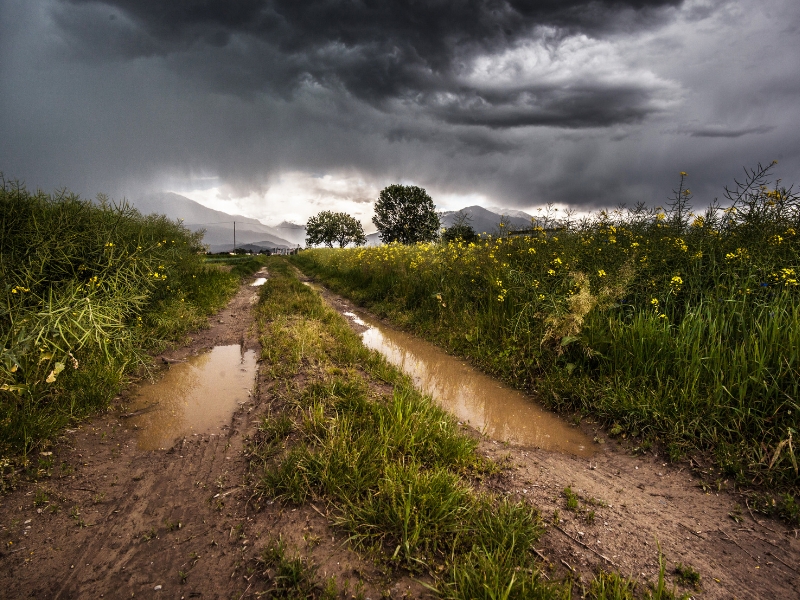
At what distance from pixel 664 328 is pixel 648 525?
8.66 ft

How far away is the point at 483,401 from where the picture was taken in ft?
17.3

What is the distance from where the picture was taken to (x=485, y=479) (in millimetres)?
3227

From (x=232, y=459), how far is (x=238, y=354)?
3.62 m

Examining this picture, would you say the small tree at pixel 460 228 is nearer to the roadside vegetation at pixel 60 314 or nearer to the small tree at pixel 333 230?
the roadside vegetation at pixel 60 314

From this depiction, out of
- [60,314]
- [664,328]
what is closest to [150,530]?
[60,314]

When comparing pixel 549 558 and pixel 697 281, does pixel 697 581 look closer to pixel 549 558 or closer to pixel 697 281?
pixel 549 558

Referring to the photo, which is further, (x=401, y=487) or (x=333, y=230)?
(x=333, y=230)

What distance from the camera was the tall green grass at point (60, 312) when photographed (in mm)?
3635

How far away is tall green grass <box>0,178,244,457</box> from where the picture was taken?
363 cm

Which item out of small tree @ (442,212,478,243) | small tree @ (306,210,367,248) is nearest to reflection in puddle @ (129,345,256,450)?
small tree @ (442,212,478,243)

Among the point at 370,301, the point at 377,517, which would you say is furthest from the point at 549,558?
the point at 370,301

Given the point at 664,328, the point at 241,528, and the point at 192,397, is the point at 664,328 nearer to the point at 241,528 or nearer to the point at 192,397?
the point at 241,528

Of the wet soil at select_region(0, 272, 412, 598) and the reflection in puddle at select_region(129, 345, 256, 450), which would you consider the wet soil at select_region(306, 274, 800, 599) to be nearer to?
the wet soil at select_region(0, 272, 412, 598)

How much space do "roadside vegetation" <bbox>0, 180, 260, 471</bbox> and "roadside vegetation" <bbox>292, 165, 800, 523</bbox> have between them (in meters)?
5.32
